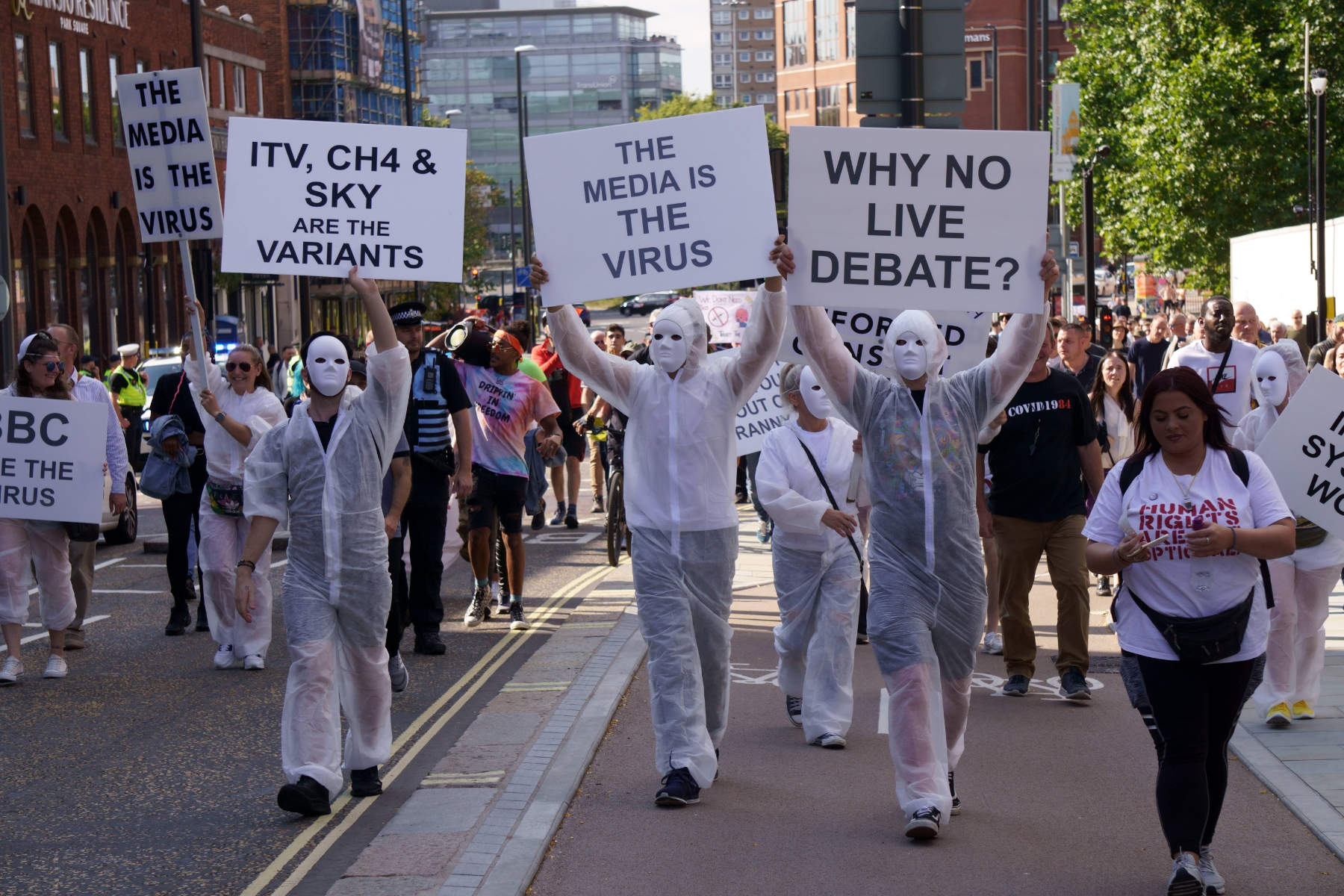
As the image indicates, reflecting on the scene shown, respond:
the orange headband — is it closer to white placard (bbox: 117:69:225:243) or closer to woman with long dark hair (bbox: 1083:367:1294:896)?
white placard (bbox: 117:69:225:243)

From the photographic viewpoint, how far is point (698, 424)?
7191 millimetres

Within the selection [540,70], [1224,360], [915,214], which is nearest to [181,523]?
[915,214]

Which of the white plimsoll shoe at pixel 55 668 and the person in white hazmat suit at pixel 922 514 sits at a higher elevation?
the person in white hazmat suit at pixel 922 514

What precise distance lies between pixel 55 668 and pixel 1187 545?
276 inches

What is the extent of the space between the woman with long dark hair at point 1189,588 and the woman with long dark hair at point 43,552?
6.70 metres

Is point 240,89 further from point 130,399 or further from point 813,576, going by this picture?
point 813,576

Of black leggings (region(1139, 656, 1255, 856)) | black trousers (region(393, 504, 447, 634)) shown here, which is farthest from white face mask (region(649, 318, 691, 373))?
black trousers (region(393, 504, 447, 634))

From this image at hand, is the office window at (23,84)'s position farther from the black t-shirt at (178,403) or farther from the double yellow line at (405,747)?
the double yellow line at (405,747)

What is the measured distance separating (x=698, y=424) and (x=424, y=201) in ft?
6.25

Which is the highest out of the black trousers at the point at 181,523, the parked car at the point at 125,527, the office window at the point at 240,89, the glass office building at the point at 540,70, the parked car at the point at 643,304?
the glass office building at the point at 540,70

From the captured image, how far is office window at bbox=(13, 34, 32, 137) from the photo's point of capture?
38.7 m

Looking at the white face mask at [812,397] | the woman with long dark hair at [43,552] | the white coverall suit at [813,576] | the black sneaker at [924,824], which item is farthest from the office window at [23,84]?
the black sneaker at [924,824]

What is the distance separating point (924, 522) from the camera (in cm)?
657

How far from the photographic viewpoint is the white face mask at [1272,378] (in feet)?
27.7
